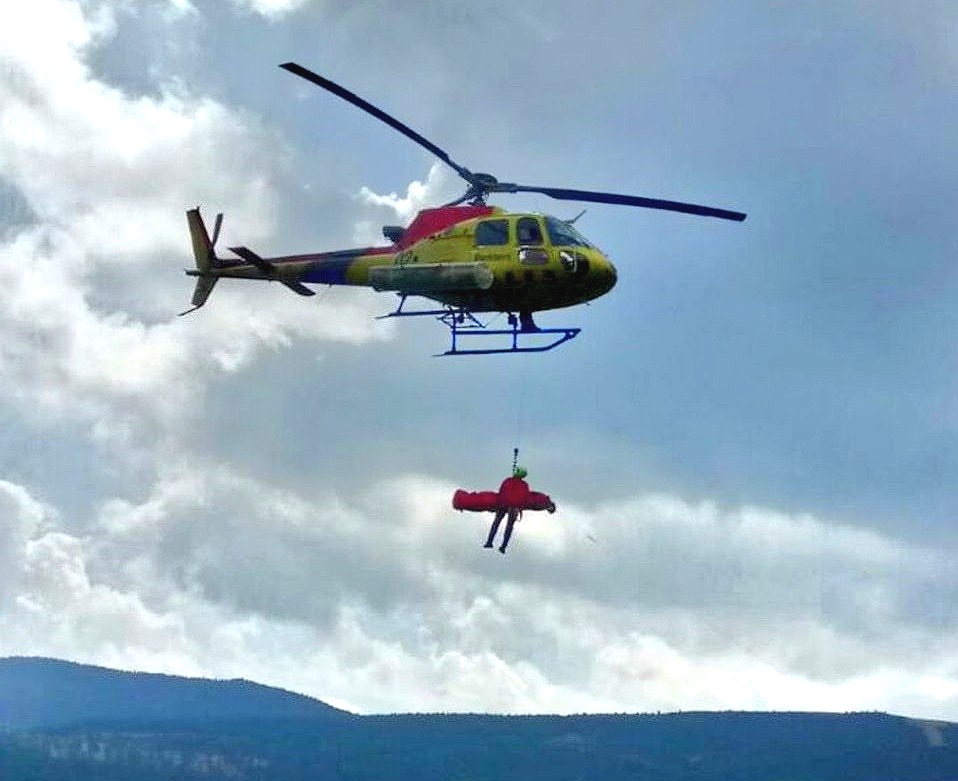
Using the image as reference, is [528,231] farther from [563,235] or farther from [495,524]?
[495,524]

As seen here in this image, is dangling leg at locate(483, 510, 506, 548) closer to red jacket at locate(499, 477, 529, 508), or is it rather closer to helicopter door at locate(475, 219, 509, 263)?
red jacket at locate(499, 477, 529, 508)

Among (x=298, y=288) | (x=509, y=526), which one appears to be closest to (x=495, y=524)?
(x=509, y=526)

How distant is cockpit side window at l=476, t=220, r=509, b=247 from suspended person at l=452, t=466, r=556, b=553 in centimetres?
1253

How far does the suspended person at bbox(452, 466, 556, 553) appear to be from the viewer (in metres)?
57.7

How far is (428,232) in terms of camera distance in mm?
52969

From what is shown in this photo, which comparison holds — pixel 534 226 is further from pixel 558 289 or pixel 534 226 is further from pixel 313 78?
pixel 313 78

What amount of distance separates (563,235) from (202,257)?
20.1 meters

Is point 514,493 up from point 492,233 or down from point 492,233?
down

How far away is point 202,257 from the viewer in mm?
61281

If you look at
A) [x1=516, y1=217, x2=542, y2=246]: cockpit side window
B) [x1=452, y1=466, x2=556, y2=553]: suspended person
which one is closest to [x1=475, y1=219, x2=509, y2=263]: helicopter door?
[x1=516, y1=217, x2=542, y2=246]: cockpit side window

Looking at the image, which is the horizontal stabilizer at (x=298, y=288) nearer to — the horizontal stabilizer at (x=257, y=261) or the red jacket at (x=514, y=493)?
the horizontal stabilizer at (x=257, y=261)

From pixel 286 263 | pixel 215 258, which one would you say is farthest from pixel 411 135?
pixel 215 258

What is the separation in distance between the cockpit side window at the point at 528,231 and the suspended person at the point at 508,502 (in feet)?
42.3

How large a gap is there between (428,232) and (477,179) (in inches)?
119
